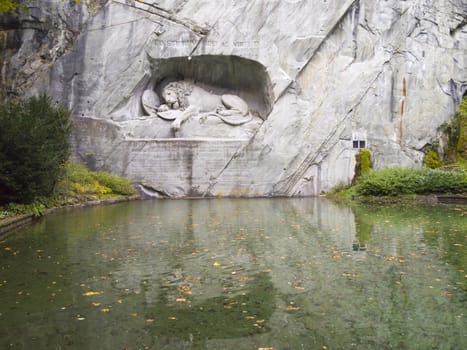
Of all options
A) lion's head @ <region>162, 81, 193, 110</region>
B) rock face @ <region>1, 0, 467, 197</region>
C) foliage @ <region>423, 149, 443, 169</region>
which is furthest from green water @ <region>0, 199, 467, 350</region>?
foliage @ <region>423, 149, 443, 169</region>

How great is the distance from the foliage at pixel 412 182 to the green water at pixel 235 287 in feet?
22.4

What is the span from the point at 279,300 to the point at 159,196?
14.3 metres

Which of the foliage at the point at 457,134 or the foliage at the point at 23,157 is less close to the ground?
the foliage at the point at 457,134

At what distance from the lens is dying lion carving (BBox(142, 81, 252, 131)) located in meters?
19.9

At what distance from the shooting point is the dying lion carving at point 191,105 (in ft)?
65.3

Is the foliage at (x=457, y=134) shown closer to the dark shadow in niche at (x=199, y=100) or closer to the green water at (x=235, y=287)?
the dark shadow in niche at (x=199, y=100)

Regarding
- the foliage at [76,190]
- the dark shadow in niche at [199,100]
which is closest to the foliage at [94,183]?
the foliage at [76,190]

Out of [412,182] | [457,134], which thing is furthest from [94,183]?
[457,134]

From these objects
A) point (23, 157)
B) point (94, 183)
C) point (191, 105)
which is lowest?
point (94, 183)

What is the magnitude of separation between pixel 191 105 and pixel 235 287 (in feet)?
51.6

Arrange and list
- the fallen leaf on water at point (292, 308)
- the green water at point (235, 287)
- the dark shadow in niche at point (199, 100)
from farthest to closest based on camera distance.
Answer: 1. the dark shadow in niche at point (199, 100)
2. the fallen leaf on water at point (292, 308)
3. the green water at point (235, 287)

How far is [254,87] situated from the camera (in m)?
20.9

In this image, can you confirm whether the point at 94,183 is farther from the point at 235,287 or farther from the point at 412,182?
the point at 235,287

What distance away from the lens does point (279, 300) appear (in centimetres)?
476
